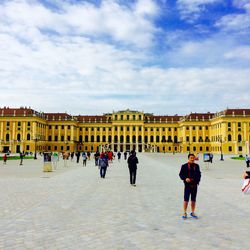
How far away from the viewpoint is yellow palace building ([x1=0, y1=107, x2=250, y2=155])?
9681 cm

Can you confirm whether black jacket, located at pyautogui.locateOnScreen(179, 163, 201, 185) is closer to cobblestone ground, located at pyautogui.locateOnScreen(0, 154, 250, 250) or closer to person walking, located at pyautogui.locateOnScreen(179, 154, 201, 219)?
person walking, located at pyautogui.locateOnScreen(179, 154, 201, 219)

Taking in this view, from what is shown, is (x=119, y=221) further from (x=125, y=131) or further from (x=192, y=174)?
(x=125, y=131)

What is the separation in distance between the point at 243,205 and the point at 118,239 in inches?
224

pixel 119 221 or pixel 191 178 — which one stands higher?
pixel 191 178

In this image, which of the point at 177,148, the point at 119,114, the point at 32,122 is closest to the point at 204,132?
the point at 177,148

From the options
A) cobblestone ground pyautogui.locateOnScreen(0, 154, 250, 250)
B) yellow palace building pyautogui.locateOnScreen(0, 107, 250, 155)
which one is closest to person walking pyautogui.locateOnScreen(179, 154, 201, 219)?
cobblestone ground pyautogui.locateOnScreen(0, 154, 250, 250)

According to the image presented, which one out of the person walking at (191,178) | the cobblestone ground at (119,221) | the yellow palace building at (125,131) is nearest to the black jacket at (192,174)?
the person walking at (191,178)

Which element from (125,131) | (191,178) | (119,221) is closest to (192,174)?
(191,178)

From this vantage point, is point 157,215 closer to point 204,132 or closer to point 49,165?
point 49,165

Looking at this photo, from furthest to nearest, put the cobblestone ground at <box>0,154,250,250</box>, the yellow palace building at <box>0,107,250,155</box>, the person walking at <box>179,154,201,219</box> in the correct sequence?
the yellow palace building at <box>0,107,250,155</box>
the person walking at <box>179,154,201,219</box>
the cobblestone ground at <box>0,154,250,250</box>

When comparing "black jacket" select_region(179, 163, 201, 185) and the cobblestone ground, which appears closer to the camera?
the cobblestone ground

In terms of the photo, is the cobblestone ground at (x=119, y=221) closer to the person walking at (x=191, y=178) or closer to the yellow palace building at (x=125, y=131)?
the person walking at (x=191, y=178)

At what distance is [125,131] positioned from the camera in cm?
12169

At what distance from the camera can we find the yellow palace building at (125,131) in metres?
96.8
